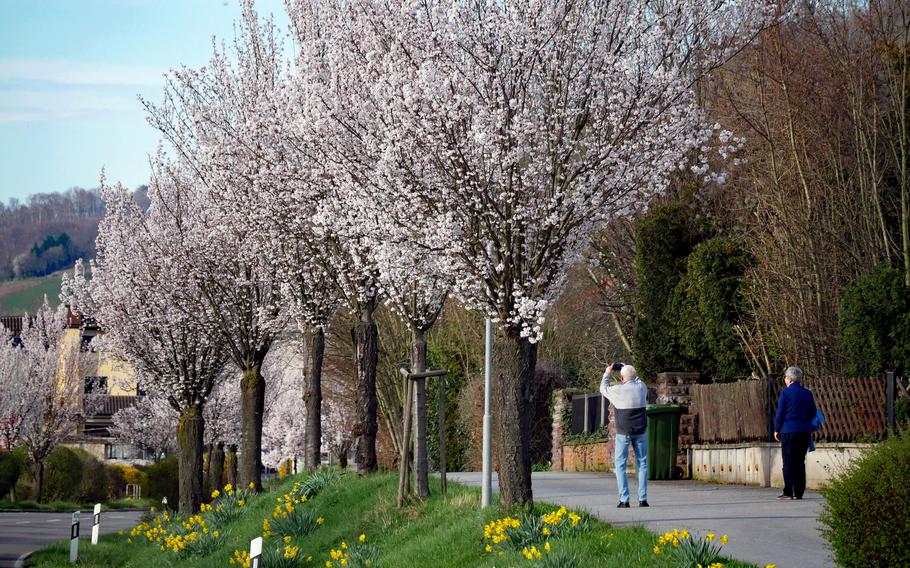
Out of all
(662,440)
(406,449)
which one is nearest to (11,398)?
(662,440)

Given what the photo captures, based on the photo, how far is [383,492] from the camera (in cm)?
1792

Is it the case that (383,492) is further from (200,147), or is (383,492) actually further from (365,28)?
(200,147)

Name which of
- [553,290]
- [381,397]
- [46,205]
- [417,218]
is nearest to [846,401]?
[553,290]

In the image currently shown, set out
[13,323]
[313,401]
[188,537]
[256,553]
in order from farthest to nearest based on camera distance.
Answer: [13,323]
[313,401]
[188,537]
[256,553]

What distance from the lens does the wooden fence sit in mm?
18078

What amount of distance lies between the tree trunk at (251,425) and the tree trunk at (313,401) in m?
1.04

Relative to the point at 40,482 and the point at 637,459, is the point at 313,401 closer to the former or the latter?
the point at 637,459

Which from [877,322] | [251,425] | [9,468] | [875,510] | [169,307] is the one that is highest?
[169,307]

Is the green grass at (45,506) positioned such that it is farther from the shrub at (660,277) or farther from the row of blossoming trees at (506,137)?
the row of blossoming trees at (506,137)

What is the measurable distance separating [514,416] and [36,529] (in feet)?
84.8

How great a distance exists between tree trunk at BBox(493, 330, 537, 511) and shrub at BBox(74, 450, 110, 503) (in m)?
46.8

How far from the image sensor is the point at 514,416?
13438 mm

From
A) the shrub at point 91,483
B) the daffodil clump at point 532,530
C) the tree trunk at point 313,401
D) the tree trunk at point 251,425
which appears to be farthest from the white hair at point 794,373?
the shrub at point 91,483

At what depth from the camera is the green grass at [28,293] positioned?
475ft
